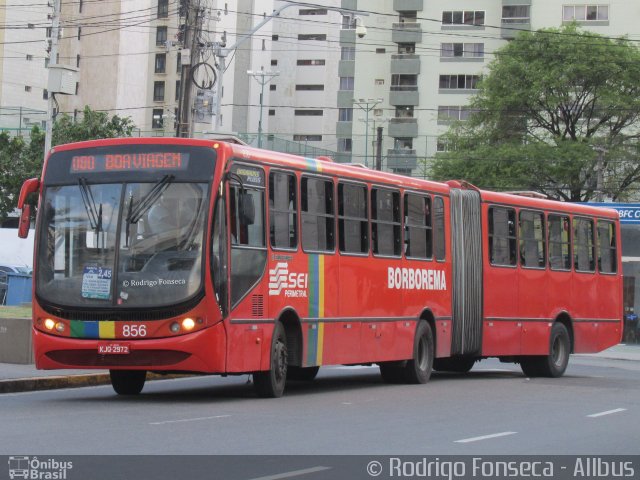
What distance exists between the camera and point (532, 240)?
2606 centimetres

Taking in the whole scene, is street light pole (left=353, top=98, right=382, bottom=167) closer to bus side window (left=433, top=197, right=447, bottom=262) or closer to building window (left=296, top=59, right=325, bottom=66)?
building window (left=296, top=59, right=325, bottom=66)

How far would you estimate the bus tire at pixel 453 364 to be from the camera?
2652 centimetres

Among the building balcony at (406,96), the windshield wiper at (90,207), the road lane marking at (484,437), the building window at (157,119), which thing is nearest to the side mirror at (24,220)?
the windshield wiper at (90,207)

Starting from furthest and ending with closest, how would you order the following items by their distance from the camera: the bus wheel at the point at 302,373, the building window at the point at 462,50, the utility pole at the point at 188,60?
1. the building window at the point at 462,50
2. the utility pole at the point at 188,60
3. the bus wheel at the point at 302,373

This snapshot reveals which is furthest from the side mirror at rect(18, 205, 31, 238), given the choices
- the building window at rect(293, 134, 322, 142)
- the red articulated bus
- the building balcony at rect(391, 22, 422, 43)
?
the building window at rect(293, 134, 322, 142)

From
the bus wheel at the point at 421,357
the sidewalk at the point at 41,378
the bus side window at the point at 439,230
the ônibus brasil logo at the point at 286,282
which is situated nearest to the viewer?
the ônibus brasil logo at the point at 286,282

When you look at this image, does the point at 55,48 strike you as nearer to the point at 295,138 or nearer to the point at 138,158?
the point at 138,158

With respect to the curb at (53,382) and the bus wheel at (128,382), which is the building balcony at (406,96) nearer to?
the curb at (53,382)

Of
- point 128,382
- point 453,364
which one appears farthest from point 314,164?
point 453,364

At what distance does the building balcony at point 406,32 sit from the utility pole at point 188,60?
60.8 m

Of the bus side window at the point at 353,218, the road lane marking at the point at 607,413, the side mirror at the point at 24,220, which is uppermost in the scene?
the bus side window at the point at 353,218

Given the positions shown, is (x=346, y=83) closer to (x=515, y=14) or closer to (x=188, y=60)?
(x=515, y=14)

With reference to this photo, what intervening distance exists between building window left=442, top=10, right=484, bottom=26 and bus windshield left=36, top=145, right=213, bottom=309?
248ft

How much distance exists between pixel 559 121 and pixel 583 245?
152ft
